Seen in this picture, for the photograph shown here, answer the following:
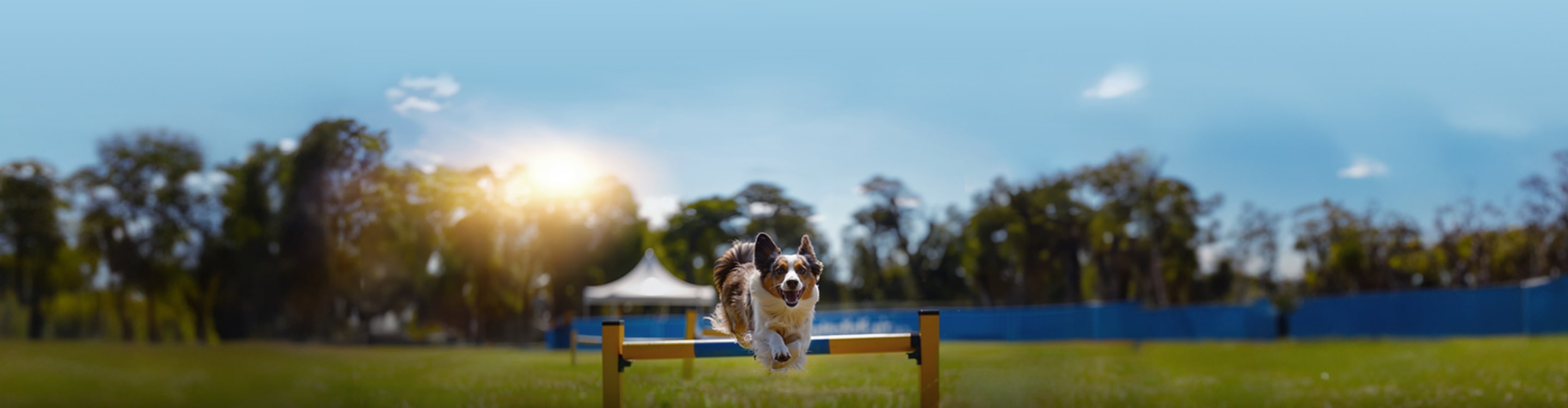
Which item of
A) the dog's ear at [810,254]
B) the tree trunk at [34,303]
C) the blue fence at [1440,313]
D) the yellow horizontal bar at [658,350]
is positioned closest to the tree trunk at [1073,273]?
the blue fence at [1440,313]

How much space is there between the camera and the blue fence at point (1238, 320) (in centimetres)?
2208

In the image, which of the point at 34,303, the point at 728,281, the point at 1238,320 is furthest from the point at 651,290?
the point at 1238,320

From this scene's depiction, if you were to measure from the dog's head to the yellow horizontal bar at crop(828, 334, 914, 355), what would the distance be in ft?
0.91

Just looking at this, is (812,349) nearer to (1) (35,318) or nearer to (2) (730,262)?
(2) (730,262)

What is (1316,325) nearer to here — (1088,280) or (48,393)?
(1088,280)

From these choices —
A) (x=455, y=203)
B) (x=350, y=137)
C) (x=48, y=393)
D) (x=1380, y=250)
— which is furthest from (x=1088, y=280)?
(x=48, y=393)

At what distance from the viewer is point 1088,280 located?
2897 centimetres

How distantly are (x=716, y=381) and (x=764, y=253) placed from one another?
388cm

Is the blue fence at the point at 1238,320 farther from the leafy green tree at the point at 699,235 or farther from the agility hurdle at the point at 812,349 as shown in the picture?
the agility hurdle at the point at 812,349

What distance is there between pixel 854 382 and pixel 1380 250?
3483cm

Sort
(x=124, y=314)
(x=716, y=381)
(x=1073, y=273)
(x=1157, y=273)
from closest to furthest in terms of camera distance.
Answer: (x=124, y=314) < (x=716, y=381) < (x=1073, y=273) < (x=1157, y=273)

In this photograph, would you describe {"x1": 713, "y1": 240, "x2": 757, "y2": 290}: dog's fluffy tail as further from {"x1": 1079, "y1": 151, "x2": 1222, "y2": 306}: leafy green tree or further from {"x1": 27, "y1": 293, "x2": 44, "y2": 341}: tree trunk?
{"x1": 1079, "y1": 151, "x2": 1222, "y2": 306}: leafy green tree

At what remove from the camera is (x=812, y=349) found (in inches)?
176

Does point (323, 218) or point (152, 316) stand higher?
point (323, 218)
